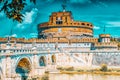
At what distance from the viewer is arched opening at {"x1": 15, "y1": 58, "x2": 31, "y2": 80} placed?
49938 mm

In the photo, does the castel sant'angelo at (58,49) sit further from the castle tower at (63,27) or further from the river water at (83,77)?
the river water at (83,77)

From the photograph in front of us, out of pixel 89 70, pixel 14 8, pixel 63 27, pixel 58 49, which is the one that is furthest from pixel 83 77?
pixel 14 8

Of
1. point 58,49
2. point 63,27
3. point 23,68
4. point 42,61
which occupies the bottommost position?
point 23,68

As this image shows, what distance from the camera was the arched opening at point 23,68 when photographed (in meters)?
49.9

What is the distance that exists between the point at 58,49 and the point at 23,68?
18.8 metres

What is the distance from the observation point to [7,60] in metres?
43.5

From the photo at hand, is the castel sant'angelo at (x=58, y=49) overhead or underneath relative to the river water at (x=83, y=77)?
overhead

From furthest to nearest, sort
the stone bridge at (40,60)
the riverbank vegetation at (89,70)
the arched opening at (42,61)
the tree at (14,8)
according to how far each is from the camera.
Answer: the arched opening at (42,61)
the riverbank vegetation at (89,70)
the stone bridge at (40,60)
the tree at (14,8)

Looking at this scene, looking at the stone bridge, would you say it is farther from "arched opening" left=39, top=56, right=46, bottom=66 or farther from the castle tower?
the castle tower

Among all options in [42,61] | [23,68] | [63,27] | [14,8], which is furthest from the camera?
[63,27]

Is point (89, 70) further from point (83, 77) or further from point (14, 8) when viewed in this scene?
point (14, 8)

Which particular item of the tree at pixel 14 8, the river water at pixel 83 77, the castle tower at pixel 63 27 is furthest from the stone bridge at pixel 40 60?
the tree at pixel 14 8

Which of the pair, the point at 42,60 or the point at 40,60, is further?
the point at 42,60

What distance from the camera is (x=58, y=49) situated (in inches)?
2694
